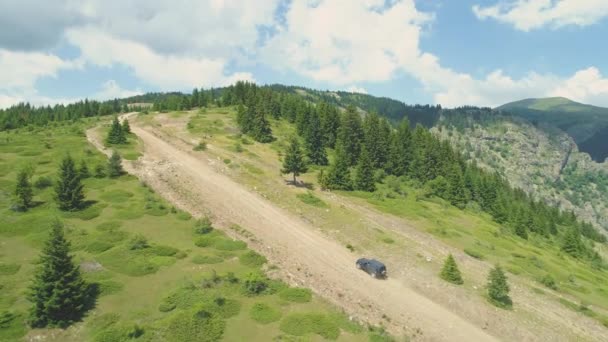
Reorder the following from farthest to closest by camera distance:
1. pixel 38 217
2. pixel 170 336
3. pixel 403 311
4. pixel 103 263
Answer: pixel 38 217
pixel 103 263
pixel 403 311
pixel 170 336

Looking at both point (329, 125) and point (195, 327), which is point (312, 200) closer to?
point (195, 327)

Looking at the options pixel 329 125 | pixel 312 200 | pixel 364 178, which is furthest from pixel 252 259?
pixel 329 125

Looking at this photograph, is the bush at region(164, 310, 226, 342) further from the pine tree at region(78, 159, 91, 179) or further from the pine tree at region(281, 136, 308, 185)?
the pine tree at region(281, 136, 308, 185)

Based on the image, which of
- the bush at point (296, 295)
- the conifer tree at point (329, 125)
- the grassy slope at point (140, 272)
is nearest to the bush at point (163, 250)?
the grassy slope at point (140, 272)

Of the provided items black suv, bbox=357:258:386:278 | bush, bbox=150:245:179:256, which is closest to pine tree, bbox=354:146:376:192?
black suv, bbox=357:258:386:278

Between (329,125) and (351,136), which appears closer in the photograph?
(351,136)

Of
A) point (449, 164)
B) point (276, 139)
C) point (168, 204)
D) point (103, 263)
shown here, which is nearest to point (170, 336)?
point (103, 263)

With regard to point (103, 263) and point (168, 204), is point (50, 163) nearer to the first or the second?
point (168, 204)
